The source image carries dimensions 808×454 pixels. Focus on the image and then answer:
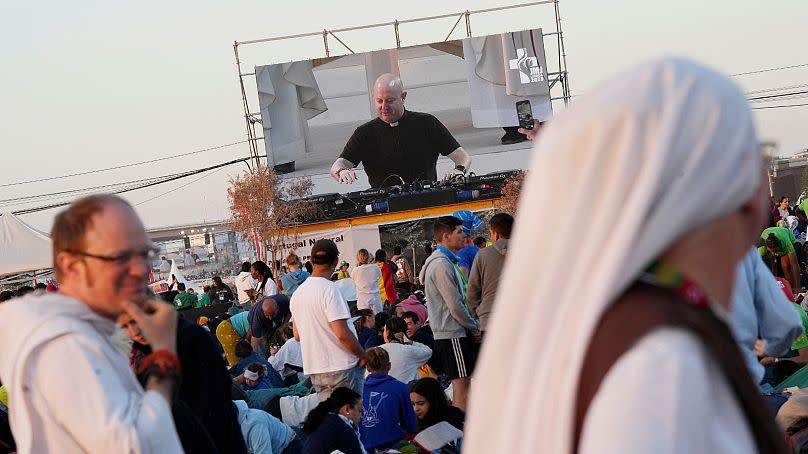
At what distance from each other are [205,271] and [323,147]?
235 feet

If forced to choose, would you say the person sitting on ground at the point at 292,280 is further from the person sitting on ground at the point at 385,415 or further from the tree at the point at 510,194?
the tree at the point at 510,194

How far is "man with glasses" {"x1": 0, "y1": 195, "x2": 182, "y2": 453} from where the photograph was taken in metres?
2.44

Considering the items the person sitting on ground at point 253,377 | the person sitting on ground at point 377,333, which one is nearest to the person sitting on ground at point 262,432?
the person sitting on ground at point 253,377

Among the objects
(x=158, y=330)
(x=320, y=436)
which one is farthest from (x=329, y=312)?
(x=158, y=330)

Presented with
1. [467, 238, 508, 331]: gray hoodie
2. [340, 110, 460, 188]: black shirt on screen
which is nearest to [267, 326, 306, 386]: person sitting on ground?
[467, 238, 508, 331]: gray hoodie

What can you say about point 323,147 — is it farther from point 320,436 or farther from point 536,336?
point 536,336

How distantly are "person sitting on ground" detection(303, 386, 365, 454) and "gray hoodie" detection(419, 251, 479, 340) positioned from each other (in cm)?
197

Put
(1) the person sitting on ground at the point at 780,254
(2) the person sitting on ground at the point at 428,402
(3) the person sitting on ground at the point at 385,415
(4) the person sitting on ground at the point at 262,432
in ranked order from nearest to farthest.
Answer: (4) the person sitting on ground at the point at 262,432 < (3) the person sitting on ground at the point at 385,415 < (2) the person sitting on ground at the point at 428,402 < (1) the person sitting on ground at the point at 780,254

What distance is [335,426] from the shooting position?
20.9 ft

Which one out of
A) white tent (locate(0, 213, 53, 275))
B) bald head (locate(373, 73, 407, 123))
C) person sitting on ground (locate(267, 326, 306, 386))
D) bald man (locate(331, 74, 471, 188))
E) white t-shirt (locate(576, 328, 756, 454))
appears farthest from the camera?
bald head (locate(373, 73, 407, 123))

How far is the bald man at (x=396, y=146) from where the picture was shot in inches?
1341

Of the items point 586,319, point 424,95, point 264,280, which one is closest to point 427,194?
point 424,95

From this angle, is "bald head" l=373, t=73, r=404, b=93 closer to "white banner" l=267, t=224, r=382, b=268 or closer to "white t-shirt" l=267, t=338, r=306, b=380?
"white banner" l=267, t=224, r=382, b=268

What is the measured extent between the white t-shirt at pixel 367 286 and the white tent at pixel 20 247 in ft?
17.8
